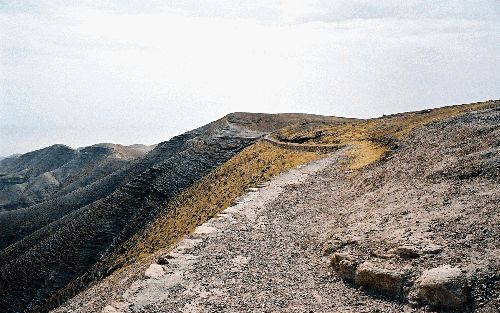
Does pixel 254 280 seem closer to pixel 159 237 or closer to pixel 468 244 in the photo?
pixel 468 244

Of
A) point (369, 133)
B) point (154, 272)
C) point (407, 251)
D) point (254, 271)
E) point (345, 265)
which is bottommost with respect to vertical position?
point (254, 271)

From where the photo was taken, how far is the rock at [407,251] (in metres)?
15.3

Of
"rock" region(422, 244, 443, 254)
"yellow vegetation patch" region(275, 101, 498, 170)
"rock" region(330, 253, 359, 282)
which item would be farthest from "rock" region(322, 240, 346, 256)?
"yellow vegetation patch" region(275, 101, 498, 170)

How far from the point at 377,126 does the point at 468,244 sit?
159 ft

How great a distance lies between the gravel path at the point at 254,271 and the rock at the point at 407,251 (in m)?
2.16

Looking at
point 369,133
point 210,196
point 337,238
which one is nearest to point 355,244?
point 337,238

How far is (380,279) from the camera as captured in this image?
15.1 m

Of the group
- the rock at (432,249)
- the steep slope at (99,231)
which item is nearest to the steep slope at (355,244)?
the rock at (432,249)

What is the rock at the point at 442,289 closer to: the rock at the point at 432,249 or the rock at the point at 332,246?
the rock at the point at 432,249

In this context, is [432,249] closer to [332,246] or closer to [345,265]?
[345,265]

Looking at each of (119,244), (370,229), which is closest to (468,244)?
(370,229)

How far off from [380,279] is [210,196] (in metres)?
36.9

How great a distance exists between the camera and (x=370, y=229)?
19188mm

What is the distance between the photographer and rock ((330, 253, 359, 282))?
16.6 m
